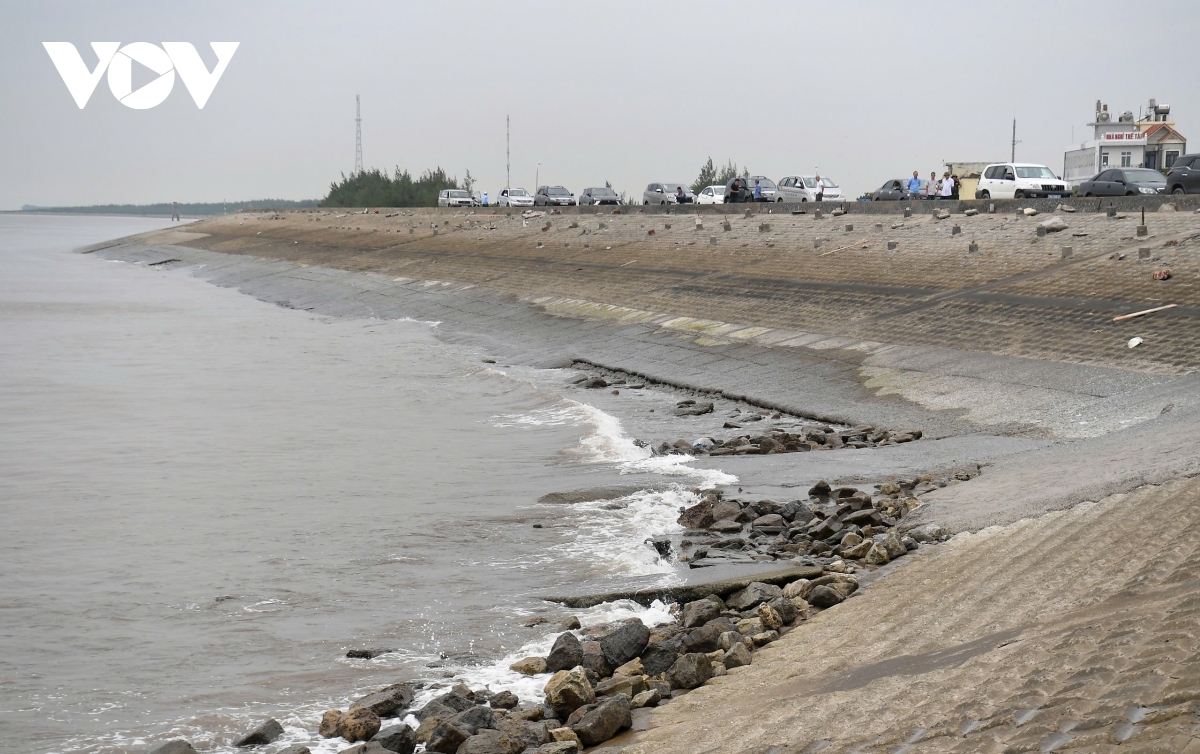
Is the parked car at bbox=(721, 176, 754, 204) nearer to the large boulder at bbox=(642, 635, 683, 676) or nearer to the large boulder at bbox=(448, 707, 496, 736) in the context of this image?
the large boulder at bbox=(642, 635, 683, 676)

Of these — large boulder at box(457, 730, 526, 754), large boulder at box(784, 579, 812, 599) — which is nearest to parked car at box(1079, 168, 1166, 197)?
large boulder at box(784, 579, 812, 599)

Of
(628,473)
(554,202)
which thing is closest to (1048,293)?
(628,473)

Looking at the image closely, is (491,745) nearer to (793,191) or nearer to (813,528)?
(813,528)

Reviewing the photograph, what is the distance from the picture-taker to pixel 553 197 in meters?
72.8

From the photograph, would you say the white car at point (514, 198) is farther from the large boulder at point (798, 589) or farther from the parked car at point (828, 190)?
the large boulder at point (798, 589)

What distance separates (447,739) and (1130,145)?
81.7 m

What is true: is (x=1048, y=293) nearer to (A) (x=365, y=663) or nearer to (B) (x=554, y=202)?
(A) (x=365, y=663)

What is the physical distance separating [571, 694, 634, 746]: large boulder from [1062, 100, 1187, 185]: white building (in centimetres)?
7551

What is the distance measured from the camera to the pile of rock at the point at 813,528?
8898mm

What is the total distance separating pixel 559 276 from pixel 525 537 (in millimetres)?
26037

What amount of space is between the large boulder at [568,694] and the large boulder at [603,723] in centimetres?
25

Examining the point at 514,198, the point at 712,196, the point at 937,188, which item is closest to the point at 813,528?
the point at 937,188

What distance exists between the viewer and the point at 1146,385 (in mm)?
13875

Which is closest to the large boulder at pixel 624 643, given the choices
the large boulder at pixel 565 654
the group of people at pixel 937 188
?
the large boulder at pixel 565 654
